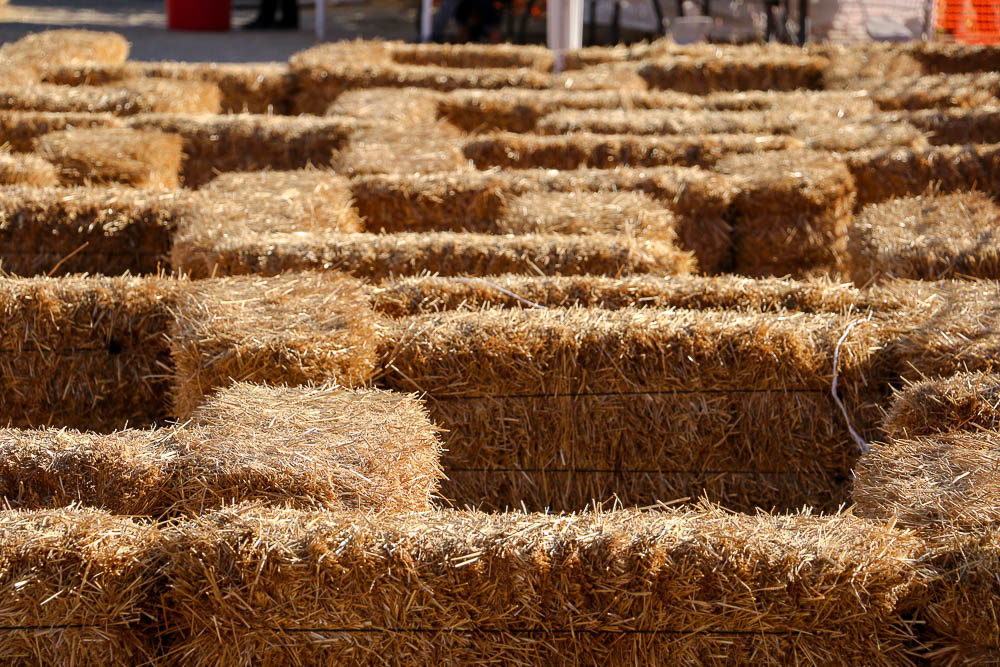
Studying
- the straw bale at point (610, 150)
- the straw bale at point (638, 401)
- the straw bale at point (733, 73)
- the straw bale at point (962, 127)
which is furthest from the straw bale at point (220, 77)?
the straw bale at point (638, 401)

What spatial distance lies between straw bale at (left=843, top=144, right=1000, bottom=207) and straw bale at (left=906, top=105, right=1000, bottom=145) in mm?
1051

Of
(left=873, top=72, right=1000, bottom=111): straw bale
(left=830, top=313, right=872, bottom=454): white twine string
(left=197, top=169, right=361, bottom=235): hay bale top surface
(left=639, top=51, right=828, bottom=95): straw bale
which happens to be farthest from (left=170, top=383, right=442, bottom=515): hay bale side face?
(left=639, top=51, right=828, bottom=95): straw bale

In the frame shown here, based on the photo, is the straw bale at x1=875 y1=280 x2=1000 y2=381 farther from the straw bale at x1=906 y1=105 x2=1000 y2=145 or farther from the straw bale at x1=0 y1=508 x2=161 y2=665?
the straw bale at x1=906 y1=105 x2=1000 y2=145

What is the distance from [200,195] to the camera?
6691 mm

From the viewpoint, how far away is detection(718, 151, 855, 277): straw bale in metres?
6.86

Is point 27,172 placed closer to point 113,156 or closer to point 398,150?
point 113,156

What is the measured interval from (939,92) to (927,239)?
427cm

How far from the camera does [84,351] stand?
5012mm

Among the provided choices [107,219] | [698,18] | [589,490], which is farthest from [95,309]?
[698,18]

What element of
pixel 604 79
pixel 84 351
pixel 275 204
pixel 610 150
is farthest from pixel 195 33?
pixel 84 351

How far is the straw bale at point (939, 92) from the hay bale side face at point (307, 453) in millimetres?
7207

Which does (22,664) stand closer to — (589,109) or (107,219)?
(107,219)

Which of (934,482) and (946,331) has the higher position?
(946,331)

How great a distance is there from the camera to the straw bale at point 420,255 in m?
5.58
